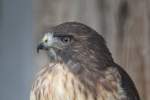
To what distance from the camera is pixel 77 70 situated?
4.39 meters

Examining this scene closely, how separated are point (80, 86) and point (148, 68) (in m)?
0.80

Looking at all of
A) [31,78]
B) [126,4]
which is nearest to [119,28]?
[126,4]

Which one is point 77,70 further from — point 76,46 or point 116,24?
point 116,24

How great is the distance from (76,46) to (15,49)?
1.00m

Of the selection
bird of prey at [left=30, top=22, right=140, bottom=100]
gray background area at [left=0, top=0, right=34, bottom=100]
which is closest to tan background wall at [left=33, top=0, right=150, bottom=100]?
gray background area at [left=0, top=0, right=34, bottom=100]

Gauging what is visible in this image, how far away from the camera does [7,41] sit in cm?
538

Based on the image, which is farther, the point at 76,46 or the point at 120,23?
the point at 120,23

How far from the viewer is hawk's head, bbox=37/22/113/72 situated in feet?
14.2

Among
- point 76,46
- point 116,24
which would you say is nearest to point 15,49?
point 116,24

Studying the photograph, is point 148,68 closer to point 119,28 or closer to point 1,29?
point 119,28

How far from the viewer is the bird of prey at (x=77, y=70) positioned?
433cm

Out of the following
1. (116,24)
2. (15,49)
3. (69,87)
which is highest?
(116,24)

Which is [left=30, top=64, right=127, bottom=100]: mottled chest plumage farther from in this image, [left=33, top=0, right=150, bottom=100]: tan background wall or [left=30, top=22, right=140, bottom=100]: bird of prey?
[left=33, top=0, right=150, bottom=100]: tan background wall

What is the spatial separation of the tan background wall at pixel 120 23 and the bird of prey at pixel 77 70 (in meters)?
0.59
